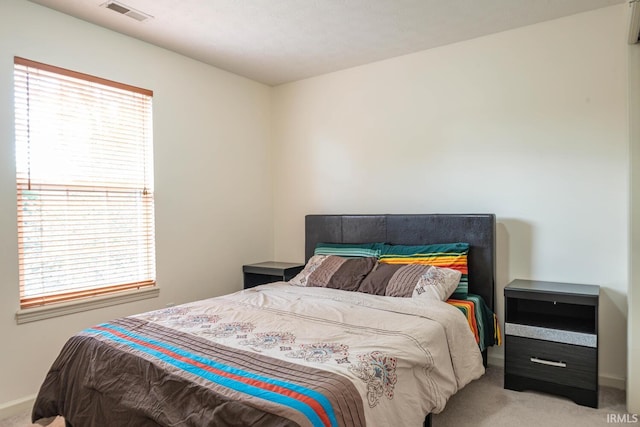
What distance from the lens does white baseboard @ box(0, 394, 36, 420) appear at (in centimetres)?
253

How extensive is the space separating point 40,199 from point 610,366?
4.08 m

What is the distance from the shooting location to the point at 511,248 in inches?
125

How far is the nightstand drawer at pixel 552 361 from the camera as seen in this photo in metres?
2.53

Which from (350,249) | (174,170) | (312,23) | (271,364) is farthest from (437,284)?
(174,170)

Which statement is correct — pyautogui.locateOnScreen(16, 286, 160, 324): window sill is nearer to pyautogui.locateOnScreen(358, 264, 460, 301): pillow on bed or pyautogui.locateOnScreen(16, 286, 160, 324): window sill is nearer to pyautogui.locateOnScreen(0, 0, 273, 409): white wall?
pyautogui.locateOnScreen(0, 0, 273, 409): white wall

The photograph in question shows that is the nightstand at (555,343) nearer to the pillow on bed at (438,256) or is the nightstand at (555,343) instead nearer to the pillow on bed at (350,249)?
the pillow on bed at (438,256)

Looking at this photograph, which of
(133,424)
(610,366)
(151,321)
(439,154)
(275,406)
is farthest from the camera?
(439,154)

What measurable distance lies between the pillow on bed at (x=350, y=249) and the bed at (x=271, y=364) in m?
0.59

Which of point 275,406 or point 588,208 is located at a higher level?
point 588,208

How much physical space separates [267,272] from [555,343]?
2.43 m

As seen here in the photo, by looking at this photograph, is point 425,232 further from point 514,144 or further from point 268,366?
point 268,366

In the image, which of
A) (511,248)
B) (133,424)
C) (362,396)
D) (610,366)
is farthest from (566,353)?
(133,424)

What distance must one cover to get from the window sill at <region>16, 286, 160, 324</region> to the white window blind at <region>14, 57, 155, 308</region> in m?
0.05

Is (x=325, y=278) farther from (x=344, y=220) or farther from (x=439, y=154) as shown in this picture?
(x=439, y=154)
